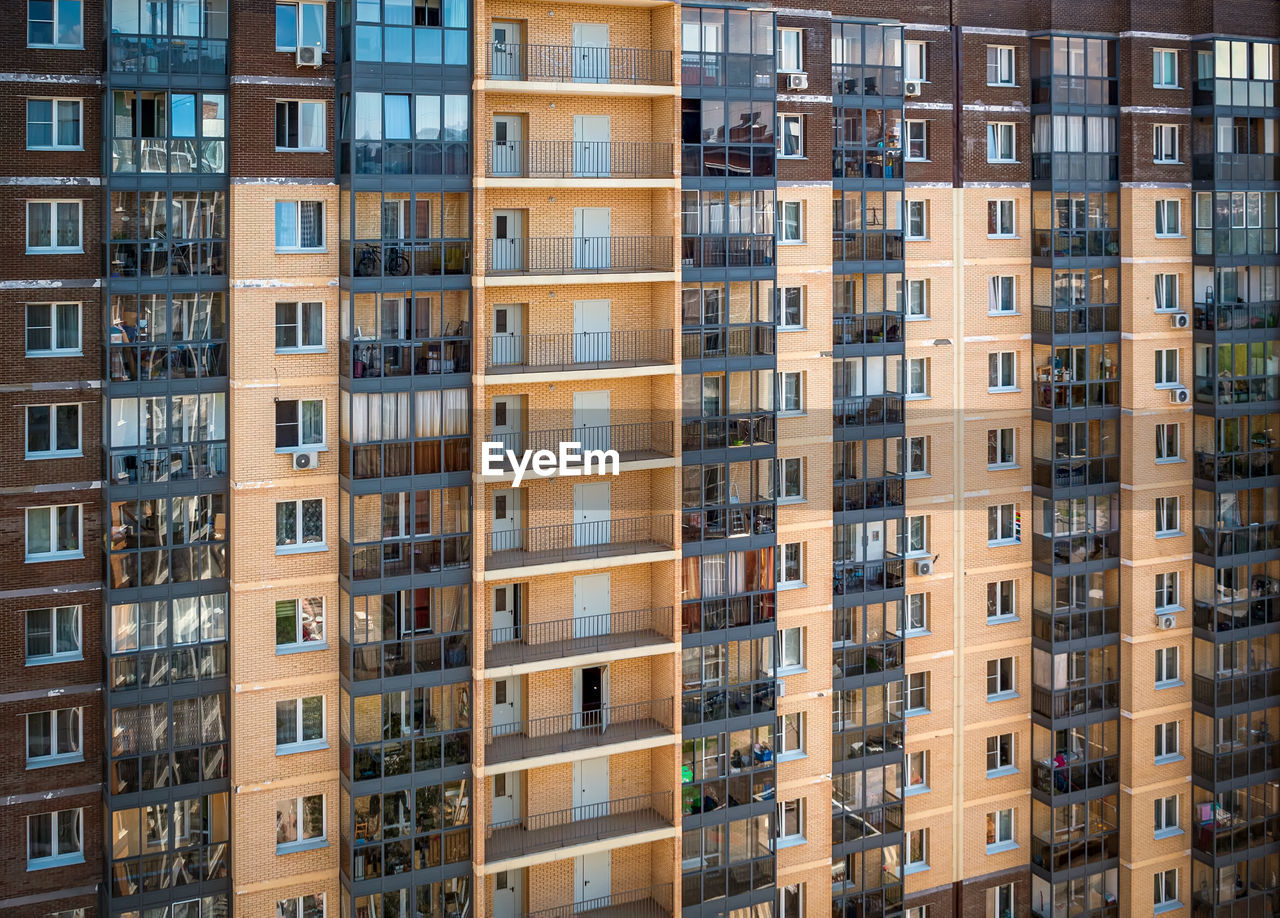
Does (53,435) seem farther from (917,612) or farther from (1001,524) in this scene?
(1001,524)

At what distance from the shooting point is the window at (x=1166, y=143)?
101 feet

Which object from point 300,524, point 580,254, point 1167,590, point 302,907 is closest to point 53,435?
point 300,524

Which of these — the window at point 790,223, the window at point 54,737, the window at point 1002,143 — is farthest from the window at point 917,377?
the window at point 54,737

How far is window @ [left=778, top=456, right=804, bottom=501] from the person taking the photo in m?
28.0

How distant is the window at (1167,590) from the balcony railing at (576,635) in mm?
12616

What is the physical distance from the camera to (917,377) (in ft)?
97.3

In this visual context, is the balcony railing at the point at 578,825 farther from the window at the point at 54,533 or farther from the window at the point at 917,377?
the window at the point at 917,377

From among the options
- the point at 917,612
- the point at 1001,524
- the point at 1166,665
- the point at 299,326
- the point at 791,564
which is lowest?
the point at 1166,665

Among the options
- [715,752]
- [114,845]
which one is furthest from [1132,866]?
[114,845]

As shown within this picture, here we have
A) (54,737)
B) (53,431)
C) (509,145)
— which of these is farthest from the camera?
(509,145)

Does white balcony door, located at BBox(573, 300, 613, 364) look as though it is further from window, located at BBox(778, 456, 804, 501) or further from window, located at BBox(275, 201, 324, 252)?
window, located at BBox(275, 201, 324, 252)

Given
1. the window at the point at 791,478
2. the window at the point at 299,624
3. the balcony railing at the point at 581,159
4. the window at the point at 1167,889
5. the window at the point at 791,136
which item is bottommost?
the window at the point at 1167,889

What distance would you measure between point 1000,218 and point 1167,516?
8122 millimetres

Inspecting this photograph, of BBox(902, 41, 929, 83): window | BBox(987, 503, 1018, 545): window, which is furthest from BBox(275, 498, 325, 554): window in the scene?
BBox(902, 41, 929, 83): window
